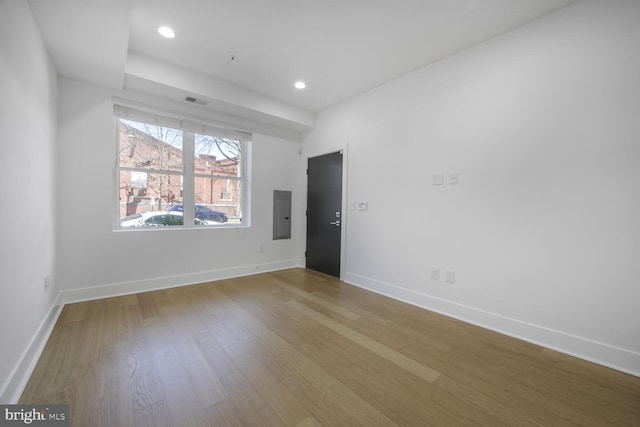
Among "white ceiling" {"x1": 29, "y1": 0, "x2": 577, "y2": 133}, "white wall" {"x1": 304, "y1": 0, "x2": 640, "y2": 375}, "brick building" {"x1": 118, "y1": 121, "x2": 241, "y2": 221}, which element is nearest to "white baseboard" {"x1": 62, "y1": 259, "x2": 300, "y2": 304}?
"brick building" {"x1": 118, "y1": 121, "x2": 241, "y2": 221}

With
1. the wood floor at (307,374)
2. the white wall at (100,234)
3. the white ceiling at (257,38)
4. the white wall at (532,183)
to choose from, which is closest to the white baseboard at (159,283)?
the white wall at (100,234)

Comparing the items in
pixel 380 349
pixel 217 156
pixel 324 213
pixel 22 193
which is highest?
pixel 217 156

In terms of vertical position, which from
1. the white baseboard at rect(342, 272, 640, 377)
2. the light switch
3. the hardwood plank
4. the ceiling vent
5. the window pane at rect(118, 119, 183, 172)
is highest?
the ceiling vent

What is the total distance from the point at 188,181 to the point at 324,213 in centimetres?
213

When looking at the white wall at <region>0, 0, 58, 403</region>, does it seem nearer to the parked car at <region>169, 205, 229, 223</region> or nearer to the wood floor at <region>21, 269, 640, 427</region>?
the wood floor at <region>21, 269, 640, 427</region>

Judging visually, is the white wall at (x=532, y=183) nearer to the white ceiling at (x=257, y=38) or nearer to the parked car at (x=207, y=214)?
the white ceiling at (x=257, y=38)

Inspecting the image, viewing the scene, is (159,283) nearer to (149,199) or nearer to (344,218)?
(149,199)

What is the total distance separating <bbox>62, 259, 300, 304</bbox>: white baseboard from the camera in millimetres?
2858

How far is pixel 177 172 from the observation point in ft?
11.7

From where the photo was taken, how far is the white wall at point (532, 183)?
1856 mm

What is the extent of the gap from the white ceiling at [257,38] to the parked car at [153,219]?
156 cm

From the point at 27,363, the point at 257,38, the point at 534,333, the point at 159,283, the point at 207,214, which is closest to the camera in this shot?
the point at 27,363

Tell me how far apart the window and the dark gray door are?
116 centimetres

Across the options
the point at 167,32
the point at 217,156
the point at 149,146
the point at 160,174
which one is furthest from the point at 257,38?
the point at 160,174
